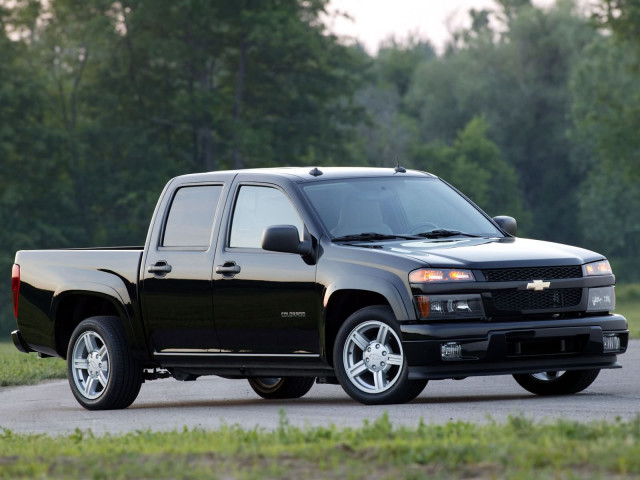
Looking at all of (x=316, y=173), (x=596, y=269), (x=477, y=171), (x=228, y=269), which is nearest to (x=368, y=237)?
(x=316, y=173)

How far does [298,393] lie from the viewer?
13.7 metres

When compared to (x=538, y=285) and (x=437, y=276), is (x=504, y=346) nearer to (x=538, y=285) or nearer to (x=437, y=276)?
(x=538, y=285)

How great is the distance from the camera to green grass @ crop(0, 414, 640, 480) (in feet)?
22.8

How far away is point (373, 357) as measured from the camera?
11211mm

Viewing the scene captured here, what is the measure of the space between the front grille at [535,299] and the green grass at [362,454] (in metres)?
2.56

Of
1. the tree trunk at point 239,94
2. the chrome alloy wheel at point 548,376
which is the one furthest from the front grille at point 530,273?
the tree trunk at point 239,94

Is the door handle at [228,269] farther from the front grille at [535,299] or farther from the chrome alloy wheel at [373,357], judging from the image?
the front grille at [535,299]

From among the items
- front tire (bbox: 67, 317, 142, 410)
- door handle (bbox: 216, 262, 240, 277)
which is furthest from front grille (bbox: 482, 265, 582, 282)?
front tire (bbox: 67, 317, 142, 410)

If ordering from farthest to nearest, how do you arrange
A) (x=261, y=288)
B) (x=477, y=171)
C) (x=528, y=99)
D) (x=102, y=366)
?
1. (x=477, y=171)
2. (x=528, y=99)
3. (x=102, y=366)
4. (x=261, y=288)

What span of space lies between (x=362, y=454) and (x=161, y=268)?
17.6 ft

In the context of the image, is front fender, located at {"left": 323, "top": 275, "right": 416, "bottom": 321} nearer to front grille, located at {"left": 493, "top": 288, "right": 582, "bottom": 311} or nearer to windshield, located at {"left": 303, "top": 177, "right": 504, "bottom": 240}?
windshield, located at {"left": 303, "top": 177, "right": 504, "bottom": 240}

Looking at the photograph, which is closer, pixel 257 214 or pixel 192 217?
pixel 257 214

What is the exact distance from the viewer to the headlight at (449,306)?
11.0 metres

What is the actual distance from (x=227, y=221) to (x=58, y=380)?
578 centimetres
